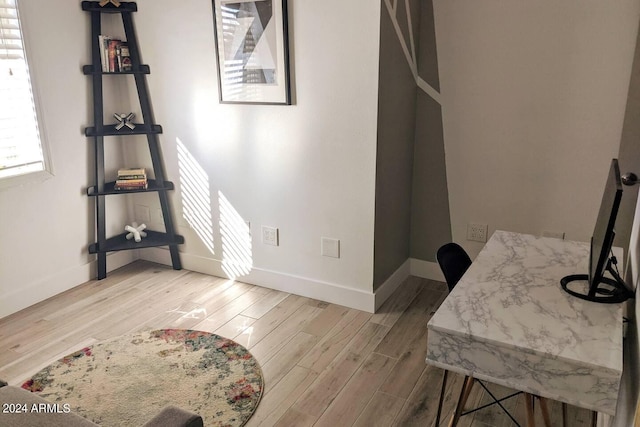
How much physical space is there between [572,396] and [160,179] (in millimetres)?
2959

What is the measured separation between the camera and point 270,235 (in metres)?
3.19

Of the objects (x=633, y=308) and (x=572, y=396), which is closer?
(x=572, y=396)

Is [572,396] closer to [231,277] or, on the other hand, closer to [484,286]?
[484,286]

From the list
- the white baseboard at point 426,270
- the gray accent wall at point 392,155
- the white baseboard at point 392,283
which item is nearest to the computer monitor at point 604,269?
the gray accent wall at point 392,155

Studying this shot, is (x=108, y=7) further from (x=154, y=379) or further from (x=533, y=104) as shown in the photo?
(x=533, y=104)

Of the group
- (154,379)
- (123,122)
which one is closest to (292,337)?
(154,379)

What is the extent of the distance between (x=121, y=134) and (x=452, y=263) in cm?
245

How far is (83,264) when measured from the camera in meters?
3.42

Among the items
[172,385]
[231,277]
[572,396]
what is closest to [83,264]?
[231,277]

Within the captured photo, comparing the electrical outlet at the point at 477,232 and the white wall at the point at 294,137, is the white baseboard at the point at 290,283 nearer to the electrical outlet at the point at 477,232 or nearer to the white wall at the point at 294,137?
the white wall at the point at 294,137

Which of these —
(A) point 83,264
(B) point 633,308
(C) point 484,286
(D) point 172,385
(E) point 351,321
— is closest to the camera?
(B) point 633,308

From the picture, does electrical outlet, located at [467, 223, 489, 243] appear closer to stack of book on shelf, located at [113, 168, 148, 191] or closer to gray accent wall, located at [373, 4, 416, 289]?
gray accent wall, located at [373, 4, 416, 289]

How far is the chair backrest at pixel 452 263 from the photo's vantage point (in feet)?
5.95

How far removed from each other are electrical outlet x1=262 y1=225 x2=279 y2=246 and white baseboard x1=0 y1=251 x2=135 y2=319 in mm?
1270
